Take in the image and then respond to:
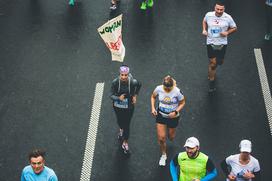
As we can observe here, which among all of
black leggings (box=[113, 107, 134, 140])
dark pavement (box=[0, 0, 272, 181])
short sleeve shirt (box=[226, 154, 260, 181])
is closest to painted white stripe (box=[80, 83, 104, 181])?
dark pavement (box=[0, 0, 272, 181])

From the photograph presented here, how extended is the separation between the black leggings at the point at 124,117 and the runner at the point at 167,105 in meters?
0.54

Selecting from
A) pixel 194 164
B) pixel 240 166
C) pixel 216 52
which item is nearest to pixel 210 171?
pixel 194 164

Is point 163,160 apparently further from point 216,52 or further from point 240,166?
point 216,52

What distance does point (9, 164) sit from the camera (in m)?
11.4

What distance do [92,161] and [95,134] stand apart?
791mm

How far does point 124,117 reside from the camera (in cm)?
1109

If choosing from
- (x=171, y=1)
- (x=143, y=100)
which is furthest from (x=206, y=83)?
(x=171, y=1)

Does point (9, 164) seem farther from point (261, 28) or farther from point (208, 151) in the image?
point (261, 28)

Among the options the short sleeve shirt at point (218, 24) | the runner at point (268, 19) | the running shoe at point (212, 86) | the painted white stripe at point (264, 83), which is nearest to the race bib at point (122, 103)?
the short sleeve shirt at point (218, 24)

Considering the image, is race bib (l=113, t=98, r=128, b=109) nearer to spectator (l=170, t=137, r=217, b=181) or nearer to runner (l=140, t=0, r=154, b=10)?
spectator (l=170, t=137, r=217, b=181)

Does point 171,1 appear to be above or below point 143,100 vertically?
above

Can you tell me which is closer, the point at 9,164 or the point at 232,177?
the point at 232,177

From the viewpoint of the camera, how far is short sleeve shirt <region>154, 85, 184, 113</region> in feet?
34.4

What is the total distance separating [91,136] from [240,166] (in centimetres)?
381
